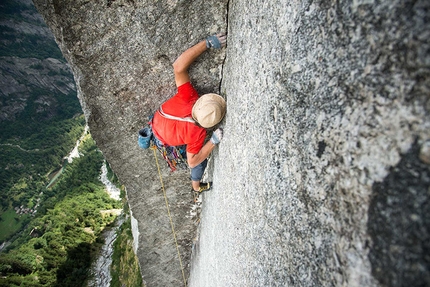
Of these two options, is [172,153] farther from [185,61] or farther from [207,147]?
[185,61]

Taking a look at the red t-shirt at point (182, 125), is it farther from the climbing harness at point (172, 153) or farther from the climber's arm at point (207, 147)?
the climbing harness at point (172, 153)

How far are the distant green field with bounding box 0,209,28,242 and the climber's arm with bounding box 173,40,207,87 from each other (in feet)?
225

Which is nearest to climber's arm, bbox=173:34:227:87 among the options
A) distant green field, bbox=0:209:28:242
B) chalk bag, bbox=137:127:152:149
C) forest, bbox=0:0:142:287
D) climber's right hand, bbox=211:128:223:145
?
climber's right hand, bbox=211:128:223:145

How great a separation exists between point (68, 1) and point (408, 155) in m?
3.42

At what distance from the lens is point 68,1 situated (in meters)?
2.69

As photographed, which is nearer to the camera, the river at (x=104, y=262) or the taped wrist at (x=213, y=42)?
the taped wrist at (x=213, y=42)

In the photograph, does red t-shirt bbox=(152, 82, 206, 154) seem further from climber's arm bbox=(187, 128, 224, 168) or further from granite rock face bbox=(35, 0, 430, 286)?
granite rock face bbox=(35, 0, 430, 286)

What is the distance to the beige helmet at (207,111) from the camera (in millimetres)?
2834

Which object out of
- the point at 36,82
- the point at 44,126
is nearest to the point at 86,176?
the point at 44,126

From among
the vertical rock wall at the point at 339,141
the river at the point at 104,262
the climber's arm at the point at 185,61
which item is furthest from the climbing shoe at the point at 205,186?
the river at the point at 104,262

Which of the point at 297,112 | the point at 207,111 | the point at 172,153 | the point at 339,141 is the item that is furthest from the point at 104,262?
the point at 339,141

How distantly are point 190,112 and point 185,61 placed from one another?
68 centimetres

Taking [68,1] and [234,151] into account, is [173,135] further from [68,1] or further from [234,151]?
[68,1]

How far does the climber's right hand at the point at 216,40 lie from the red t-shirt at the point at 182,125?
1.91 ft
